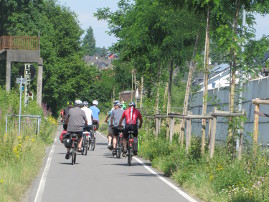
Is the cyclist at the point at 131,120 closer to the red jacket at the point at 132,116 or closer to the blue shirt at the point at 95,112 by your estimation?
the red jacket at the point at 132,116

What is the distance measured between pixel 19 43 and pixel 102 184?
2684 cm

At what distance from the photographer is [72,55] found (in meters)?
92.1

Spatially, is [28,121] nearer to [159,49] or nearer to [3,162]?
[159,49]

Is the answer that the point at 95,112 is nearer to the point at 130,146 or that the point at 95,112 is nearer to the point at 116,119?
the point at 116,119

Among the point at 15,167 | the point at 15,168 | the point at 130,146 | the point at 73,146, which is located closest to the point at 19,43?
the point at 130,146

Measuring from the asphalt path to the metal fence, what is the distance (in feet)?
17.8

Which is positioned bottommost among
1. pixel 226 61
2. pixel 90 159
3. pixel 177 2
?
pixel 90 159

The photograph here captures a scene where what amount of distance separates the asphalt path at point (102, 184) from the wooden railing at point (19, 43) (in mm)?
18585

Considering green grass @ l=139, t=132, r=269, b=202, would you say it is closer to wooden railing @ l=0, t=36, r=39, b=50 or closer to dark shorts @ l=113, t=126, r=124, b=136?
dark shorts @ l=113, t=126, r=124, b=136

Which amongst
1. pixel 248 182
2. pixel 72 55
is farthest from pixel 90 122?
pixel 72 55

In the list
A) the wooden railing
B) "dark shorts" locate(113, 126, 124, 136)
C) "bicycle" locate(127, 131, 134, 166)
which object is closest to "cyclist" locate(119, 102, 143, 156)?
"bicycle" locate(127, 131, 134, 166)

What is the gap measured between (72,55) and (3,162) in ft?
246

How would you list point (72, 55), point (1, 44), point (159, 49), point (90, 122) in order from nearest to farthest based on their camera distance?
point (90, 122)
point (159, 49)
point (1, 44)
point (72, 55)

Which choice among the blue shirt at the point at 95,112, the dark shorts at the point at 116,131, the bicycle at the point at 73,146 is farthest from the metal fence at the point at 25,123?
the bicycle at the point at 73,146
